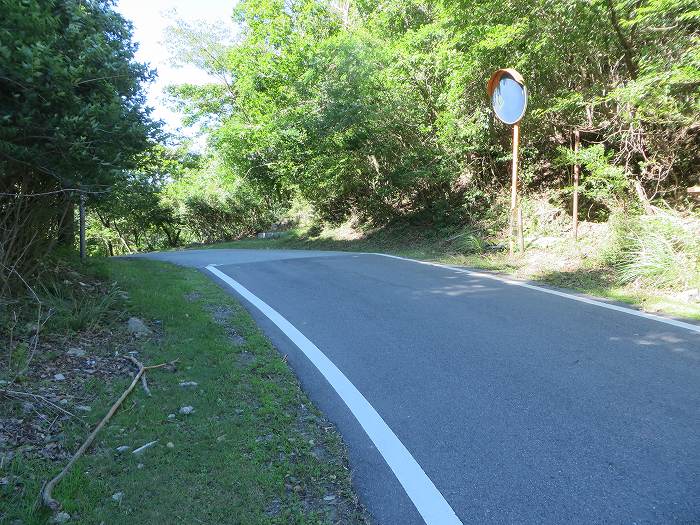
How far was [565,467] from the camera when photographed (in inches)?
119

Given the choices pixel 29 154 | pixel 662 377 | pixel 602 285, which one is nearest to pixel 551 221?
pixel 602 285

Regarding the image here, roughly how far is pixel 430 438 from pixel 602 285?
593 centimetres

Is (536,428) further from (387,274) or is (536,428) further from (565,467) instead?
(387,274)

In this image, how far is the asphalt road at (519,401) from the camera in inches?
109

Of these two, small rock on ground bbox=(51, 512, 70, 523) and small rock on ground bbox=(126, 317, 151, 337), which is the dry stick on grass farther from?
small rock on ground bbox=(126, 317, 151, 337)

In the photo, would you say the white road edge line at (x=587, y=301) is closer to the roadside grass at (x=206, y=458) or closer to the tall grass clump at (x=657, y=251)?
the tall grass clump at (x=657, y=251)

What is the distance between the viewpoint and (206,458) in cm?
332

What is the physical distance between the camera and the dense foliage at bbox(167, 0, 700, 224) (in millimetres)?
10188

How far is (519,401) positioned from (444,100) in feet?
42.9

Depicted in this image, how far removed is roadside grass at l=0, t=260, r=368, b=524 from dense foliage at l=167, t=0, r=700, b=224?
8.58 meters

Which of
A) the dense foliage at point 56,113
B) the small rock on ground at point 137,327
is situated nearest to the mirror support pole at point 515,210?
the dense foliage at point 56,113

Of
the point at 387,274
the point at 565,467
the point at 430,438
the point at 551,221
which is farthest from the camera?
the point at 551,221

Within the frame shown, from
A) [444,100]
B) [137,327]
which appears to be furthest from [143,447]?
[444,100]

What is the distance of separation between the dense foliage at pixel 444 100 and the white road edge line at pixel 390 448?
7840 mm
